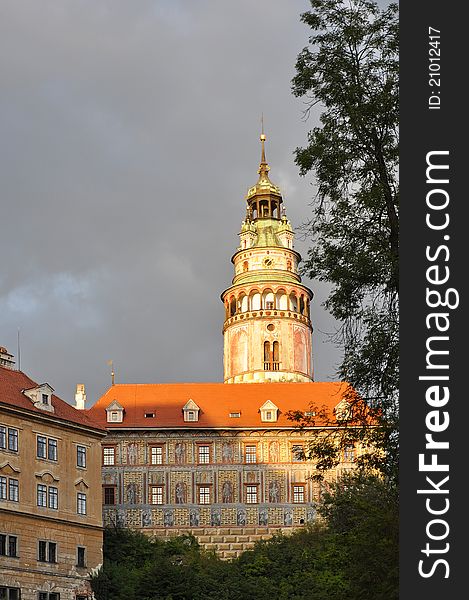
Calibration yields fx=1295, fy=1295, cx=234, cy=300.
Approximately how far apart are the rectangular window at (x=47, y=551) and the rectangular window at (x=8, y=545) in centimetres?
149

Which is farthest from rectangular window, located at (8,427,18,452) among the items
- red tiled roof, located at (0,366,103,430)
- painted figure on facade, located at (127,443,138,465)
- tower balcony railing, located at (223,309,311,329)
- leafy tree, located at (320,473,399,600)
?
tower balcony railing, located at (223,309,311,329)

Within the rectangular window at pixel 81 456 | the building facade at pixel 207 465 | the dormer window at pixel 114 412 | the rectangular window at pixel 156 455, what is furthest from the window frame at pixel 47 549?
the dormer window at pixel 114 412

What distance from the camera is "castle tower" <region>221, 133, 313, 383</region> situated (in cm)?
9144

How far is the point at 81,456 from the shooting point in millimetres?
58156

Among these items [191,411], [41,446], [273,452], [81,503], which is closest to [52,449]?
[41,446]

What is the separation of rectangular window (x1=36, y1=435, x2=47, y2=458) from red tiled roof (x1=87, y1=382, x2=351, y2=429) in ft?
60.0

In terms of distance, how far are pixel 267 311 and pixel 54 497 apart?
38.8 metres

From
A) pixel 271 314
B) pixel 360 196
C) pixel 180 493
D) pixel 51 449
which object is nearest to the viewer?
pixel 360 196

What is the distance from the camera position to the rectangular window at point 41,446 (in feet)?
182

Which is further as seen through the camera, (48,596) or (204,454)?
(204,454)

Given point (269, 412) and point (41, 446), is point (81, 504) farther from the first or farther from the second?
point (269, 412)

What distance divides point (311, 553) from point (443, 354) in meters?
49.0

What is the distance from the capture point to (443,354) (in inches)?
554

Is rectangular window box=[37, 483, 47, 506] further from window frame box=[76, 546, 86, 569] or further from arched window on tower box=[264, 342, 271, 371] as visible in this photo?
arched window on tower box=[264, 342, 271, 371]
